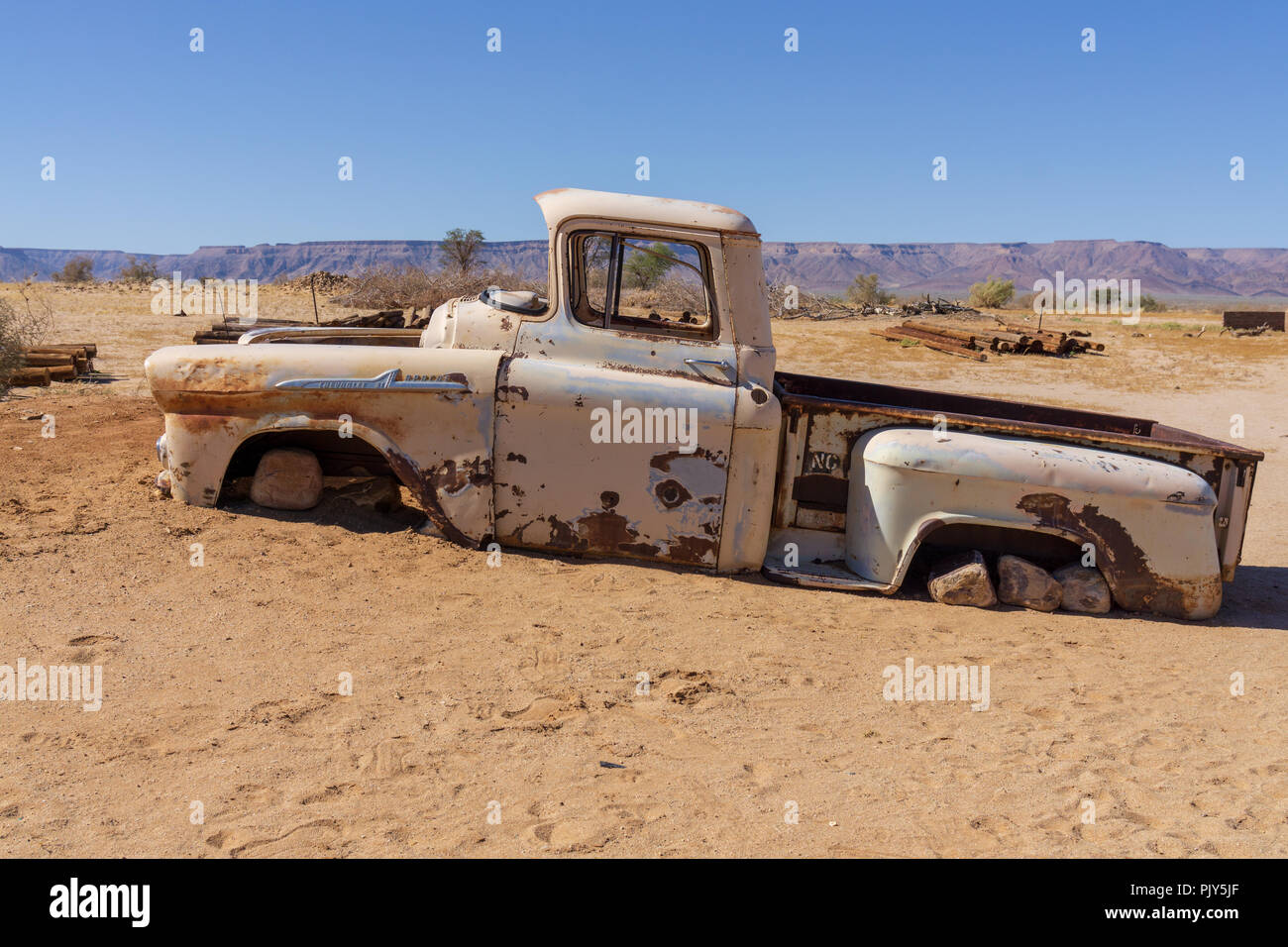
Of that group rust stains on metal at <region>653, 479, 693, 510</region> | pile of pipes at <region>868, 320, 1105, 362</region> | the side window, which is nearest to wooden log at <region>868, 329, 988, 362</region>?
pile of pipes at <region>868, 320, 1105, 362</region>

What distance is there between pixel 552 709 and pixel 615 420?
1.74 m

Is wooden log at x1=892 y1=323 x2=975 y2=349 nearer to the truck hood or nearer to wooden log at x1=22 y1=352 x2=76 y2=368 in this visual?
wooden log at x1=22 y1=352 x2=76 y2=368

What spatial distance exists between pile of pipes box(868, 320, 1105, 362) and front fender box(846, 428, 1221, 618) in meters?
15.4

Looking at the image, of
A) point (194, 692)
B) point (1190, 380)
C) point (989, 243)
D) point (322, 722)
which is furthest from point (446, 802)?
point (989, 243)

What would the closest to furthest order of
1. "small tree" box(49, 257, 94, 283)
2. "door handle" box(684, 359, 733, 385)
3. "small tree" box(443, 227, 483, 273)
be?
"door handle" box(684, 359, 733, 385) → "small tree" box(443, 227, 483, 273) → "small tree" box(49, 257, 94, 283)

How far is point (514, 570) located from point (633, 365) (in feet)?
4.15

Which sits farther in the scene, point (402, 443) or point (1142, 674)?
point (402, 443)

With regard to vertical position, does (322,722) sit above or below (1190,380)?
below

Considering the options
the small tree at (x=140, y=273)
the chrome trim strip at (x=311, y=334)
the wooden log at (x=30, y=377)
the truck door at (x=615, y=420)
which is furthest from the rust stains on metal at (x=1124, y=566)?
the small tree at (x=140, y=273)

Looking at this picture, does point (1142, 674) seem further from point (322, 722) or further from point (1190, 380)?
point (1190, 380)

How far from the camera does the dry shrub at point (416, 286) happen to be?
18.9 meters

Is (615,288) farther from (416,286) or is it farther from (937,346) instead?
(937,346)

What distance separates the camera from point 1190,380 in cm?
1847

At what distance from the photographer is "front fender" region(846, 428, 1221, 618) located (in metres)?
5.13
